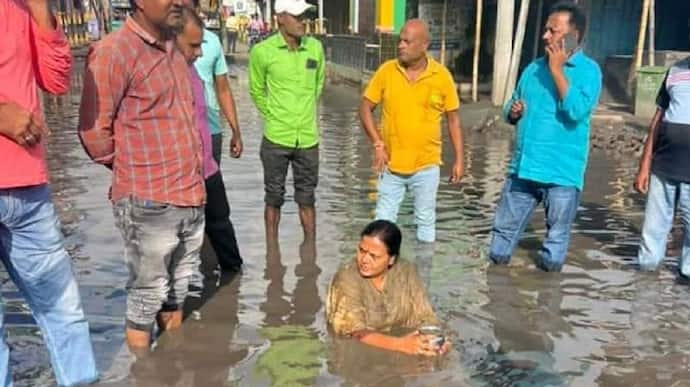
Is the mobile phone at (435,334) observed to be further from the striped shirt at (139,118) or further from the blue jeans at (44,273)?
the blue jeans at (44,273)

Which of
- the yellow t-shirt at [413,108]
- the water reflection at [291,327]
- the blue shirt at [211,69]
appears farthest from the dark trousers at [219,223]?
the yellow t-shirt at [413,108]

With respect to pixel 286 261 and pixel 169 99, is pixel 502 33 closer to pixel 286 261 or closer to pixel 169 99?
pixel 286 261

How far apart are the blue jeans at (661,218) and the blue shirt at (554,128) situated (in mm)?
661

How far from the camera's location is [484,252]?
670 cm

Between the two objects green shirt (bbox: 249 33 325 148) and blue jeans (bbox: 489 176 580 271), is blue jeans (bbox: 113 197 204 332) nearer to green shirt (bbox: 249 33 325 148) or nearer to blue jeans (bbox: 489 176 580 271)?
green shirt (bbox: 249 33 325 148)

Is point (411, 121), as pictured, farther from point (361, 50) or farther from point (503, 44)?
point (361, 50)

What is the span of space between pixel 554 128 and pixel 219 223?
96.0 inches

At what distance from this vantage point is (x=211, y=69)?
19.3 feet

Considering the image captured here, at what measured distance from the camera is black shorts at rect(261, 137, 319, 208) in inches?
255

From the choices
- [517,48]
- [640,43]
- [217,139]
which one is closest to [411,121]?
[217,139]

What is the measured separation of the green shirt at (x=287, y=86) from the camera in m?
6.40

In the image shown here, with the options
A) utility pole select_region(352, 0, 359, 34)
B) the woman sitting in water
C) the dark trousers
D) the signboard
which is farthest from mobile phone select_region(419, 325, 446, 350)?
utility pole select_region(352, 0, 359, 34)

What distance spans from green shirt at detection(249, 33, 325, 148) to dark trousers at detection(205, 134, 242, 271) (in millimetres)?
624

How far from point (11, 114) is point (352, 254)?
370 centimetres
